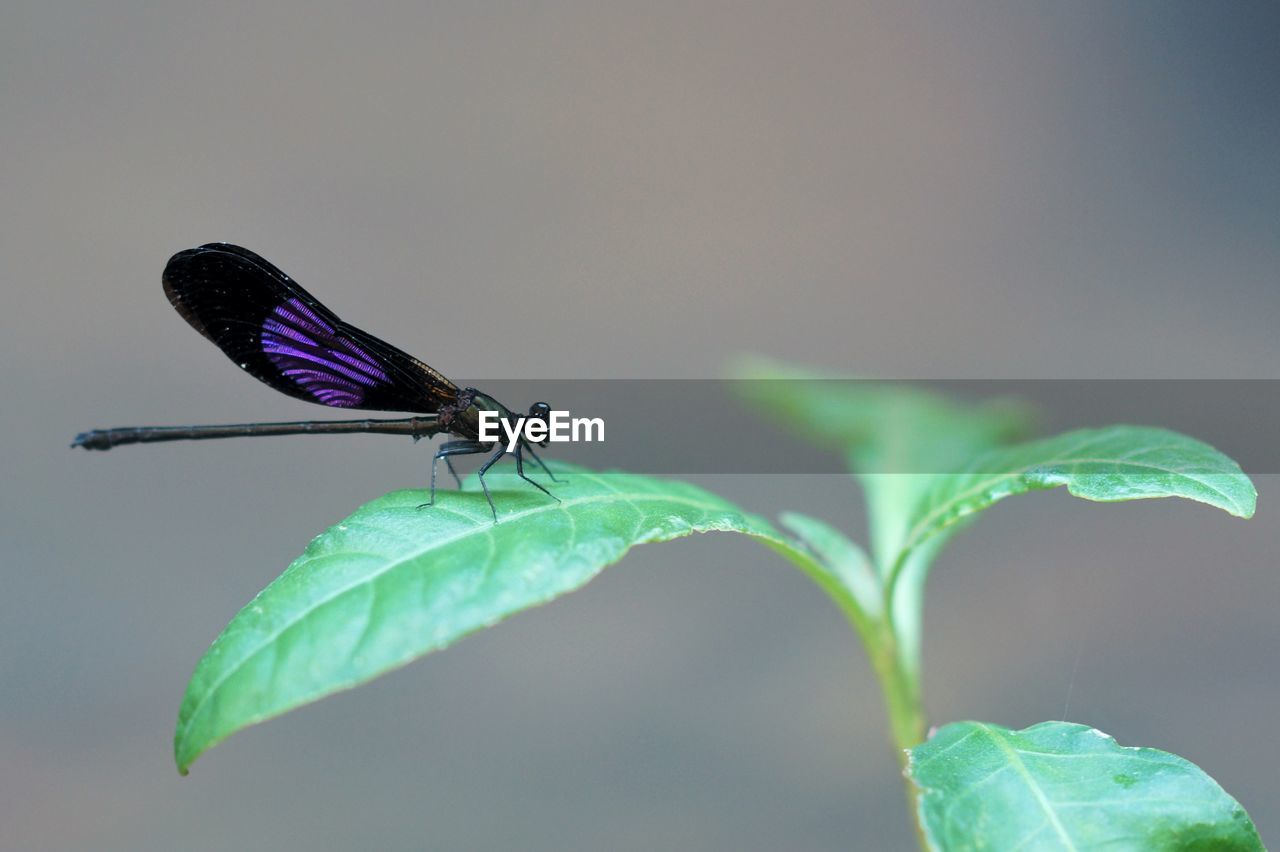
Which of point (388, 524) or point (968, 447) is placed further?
point (968, 447)

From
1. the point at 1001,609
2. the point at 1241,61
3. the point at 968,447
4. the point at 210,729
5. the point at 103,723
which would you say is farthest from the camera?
the point at 1241,61

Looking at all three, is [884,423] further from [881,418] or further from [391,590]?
[391,590]

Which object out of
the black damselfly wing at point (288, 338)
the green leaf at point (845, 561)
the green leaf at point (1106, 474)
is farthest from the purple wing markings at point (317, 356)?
the green leaf at point (1106, 474)

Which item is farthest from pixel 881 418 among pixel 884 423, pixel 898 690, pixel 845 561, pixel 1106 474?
pixel 1106 474

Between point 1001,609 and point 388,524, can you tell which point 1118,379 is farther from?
point 388,524

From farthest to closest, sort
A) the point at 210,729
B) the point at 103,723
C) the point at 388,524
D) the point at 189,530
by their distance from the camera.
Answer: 1. the point at 189,530
2. the point at 103,723
3. the point at 388,524
4. the point at 210,729

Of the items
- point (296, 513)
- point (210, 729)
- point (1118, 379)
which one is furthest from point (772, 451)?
point (210, 729)

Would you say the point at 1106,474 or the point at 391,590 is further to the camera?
the point at 1106,474
